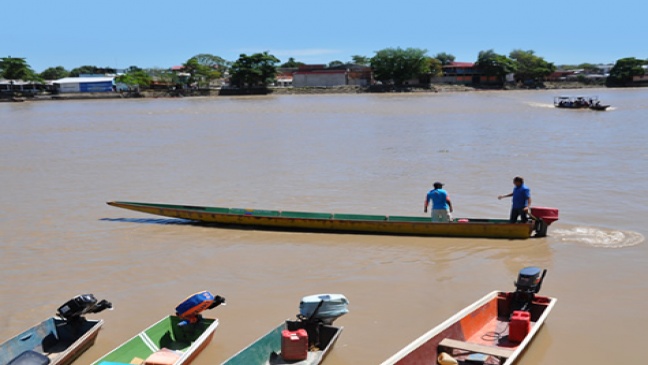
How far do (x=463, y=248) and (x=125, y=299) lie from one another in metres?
6.22

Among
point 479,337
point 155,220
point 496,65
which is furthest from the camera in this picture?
point 496,65

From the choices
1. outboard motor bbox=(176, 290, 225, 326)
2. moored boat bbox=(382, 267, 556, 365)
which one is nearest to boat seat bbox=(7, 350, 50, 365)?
outboard motor bbox=(176, 290, 225, 326)

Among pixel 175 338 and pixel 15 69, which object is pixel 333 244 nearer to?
pixel 175 338

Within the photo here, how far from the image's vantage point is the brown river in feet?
26.5

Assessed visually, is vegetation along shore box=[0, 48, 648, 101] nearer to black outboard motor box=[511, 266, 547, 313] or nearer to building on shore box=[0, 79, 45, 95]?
building on shore box=[0, 79, 45, 95]

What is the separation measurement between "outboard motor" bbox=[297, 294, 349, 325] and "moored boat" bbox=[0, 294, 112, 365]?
2538 mm

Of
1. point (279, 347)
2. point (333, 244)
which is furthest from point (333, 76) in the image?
point (279, 347)

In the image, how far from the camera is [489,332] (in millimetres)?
7285

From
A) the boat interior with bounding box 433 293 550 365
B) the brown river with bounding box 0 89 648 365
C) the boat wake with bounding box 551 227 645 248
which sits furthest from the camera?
the boat wake with bounding box 551 227 645 248

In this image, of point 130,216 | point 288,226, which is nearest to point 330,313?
point 288,226

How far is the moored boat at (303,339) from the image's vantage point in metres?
6.51

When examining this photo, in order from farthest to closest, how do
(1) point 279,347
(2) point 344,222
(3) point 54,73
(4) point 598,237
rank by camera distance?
(3) point 54,73, (2) point 344,222, (4) point 598,237, (1) point 279,347

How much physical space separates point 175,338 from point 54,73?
12305 cm

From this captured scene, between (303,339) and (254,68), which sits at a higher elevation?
(254,68)
